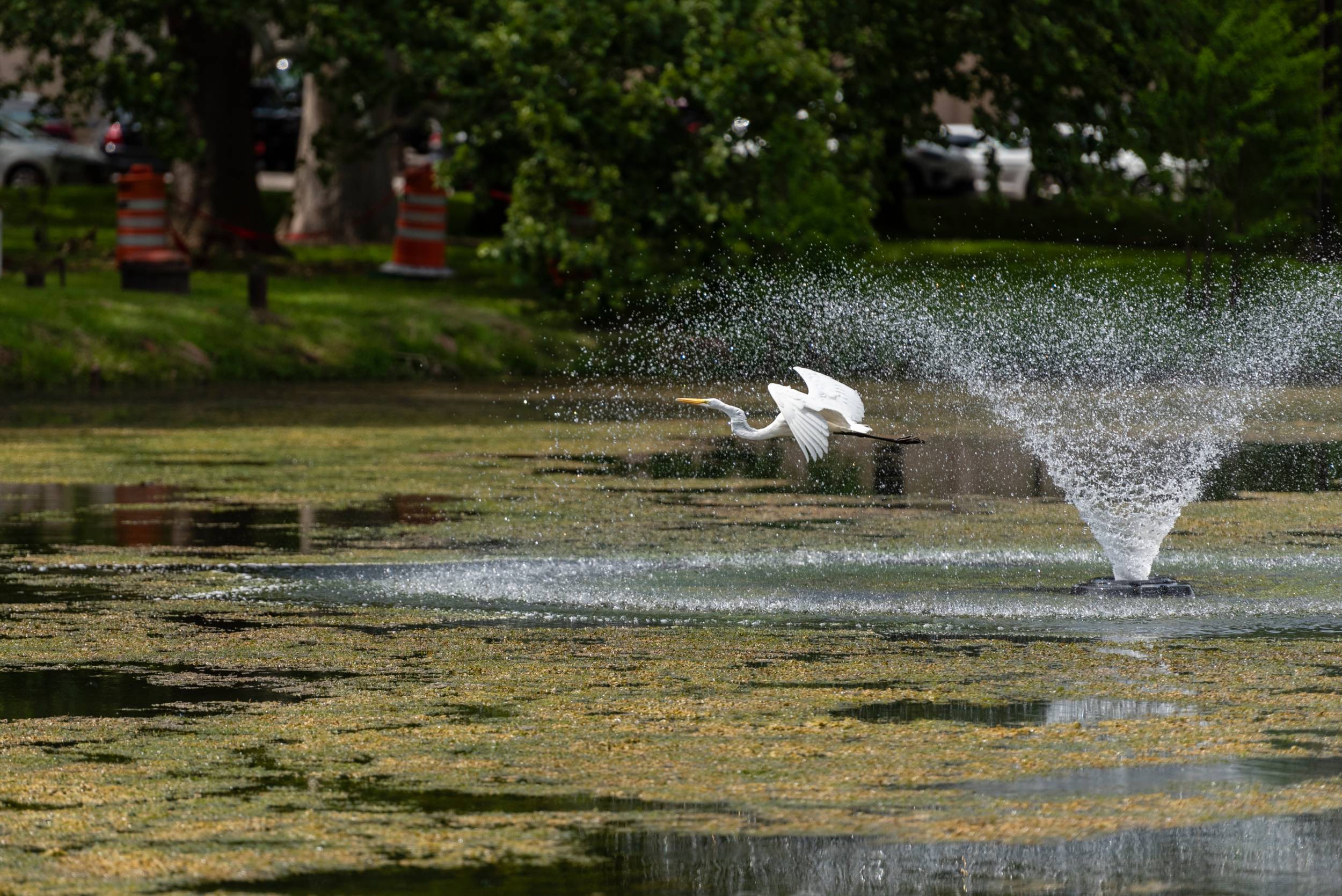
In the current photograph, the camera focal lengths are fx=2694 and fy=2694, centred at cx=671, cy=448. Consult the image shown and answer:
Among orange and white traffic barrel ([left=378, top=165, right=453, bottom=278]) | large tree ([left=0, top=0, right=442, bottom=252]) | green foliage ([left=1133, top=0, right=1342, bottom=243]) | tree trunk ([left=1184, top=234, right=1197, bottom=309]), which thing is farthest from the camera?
green foliage ([left=1133, top=0, right=1342, bottom=243])

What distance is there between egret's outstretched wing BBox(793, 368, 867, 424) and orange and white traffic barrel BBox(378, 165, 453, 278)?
18285mm

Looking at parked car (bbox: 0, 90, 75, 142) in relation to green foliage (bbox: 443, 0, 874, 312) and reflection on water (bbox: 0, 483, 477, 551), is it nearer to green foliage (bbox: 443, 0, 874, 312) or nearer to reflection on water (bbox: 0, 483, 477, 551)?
green foliage (bbox: 443, 0, 874, 312)

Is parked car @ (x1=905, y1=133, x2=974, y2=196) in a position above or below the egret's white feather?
above

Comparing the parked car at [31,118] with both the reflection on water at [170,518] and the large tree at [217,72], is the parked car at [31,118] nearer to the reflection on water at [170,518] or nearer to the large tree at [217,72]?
the large tree at [217,72]

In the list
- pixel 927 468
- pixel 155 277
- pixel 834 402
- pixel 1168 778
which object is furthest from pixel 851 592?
pixel 155 277

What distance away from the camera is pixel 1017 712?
8.59 m

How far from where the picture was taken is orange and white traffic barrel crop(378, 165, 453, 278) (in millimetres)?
30750

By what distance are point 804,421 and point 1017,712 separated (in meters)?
3.84

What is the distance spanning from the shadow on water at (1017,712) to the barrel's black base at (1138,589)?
2.81 meters

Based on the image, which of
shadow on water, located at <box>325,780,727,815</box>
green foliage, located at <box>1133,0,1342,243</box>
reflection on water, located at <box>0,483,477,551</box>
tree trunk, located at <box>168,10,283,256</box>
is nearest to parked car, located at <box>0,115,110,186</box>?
tree trunk, located at <box>168,10,283,256</box>

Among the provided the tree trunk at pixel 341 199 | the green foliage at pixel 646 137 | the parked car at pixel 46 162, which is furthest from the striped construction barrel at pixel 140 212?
the parked car at pixel 46 162

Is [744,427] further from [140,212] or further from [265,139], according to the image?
[265,139]

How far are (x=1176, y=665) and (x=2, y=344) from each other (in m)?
15.7

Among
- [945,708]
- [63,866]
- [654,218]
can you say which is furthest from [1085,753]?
[654,218]
